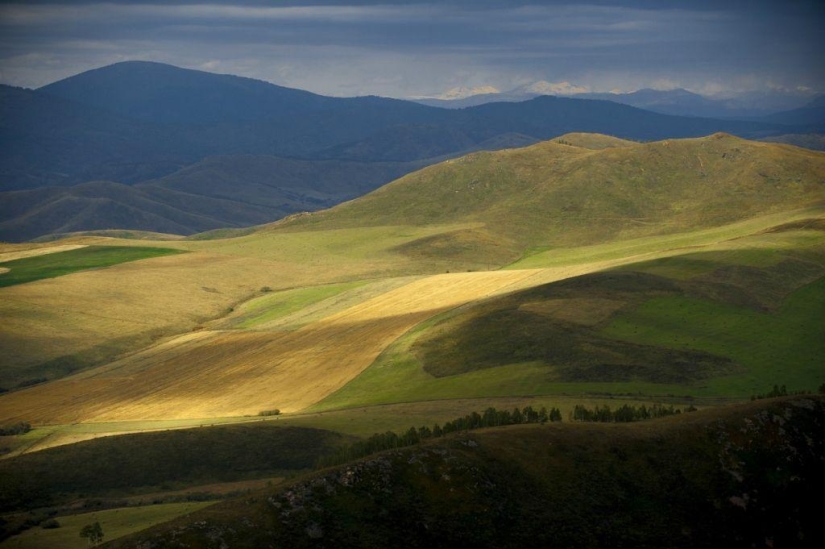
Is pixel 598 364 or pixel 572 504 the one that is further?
pixel 598 364

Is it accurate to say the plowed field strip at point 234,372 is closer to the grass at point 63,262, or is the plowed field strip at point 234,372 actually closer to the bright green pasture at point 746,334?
the bright green pasture at point 746,334

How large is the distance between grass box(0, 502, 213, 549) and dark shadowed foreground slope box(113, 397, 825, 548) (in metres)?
10.5

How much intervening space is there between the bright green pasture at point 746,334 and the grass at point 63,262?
110m

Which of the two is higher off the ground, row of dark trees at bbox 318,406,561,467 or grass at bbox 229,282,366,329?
row of dark trees at bbox 318,406,561,467

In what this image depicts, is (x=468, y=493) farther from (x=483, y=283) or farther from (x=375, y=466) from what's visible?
(x=483, y=283)

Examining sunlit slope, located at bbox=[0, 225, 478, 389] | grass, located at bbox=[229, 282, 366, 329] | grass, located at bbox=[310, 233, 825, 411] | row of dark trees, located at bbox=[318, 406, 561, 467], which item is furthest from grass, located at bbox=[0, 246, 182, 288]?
row of dark trees, located at bbox=[318, 406, 561, 467]

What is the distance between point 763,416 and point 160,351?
283ft

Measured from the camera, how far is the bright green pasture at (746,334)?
3255 inches

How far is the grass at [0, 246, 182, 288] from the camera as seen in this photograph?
162625 mm

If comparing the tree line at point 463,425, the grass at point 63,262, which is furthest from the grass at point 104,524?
the grass at point 63,262

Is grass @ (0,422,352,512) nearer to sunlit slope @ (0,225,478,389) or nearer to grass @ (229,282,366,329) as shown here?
sunlit slope @ (0,225,478,389)

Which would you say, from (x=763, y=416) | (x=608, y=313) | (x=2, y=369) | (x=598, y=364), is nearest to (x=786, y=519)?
(x=763, y=416)

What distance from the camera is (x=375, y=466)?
45.9 metres

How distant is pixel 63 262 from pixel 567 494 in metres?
156
